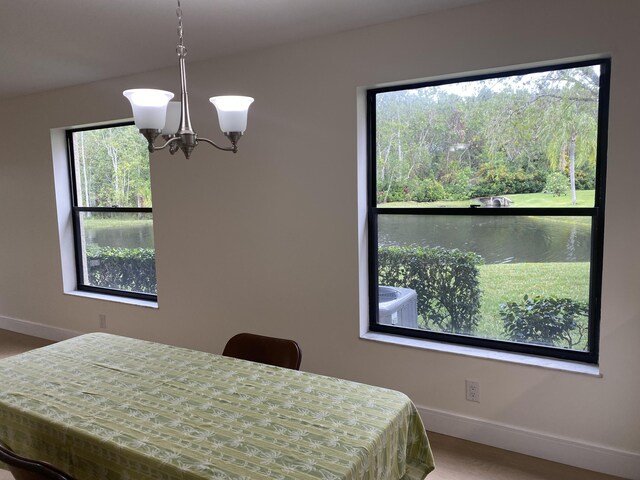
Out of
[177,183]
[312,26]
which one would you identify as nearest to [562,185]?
[312,26]

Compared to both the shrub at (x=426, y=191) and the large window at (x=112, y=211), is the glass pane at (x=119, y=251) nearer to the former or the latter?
the large window at (x=112, y=211)

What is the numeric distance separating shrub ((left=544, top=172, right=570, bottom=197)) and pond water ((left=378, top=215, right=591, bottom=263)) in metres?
0.14

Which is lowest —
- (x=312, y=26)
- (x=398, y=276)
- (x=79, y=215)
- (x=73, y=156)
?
(x=398, y=276)

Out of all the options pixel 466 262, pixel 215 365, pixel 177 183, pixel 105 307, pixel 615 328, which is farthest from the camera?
pixel 105 307

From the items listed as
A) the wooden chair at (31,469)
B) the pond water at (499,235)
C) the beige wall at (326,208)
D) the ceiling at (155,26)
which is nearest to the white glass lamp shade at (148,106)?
the ceiling at (155,26)

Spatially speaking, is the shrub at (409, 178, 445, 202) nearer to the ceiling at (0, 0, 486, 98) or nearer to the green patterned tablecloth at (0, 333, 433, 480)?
the ceiling at (0, 0, 486, 98)

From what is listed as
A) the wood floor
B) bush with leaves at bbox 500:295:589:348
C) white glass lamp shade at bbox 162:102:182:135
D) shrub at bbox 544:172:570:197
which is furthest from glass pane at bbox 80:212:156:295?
shrub at bbox 544:172:570:197

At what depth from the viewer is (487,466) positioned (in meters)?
2.41

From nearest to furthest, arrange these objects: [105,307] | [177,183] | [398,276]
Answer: [398,276]
[177,183]
[105,307]

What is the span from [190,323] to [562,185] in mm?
2817

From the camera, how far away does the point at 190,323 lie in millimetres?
3678

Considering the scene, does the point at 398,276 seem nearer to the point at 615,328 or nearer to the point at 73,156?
the point at 615,328

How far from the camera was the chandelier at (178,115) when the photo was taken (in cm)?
159

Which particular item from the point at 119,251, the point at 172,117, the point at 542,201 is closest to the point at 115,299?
the point at 119,251
